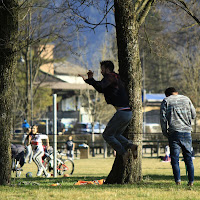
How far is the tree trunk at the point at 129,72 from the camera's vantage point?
10789mm

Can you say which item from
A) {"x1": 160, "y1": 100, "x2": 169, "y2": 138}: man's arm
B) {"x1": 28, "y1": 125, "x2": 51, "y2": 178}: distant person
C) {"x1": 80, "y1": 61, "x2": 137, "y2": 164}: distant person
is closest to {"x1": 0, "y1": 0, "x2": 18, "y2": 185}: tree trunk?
{"x1": 80, "y1": 61, "x2": 137, "y2": 164}: distant person

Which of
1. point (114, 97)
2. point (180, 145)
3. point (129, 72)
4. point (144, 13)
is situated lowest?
point (180, 145)

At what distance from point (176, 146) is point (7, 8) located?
15.4 feet

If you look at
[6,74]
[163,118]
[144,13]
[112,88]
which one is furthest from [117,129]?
[144,13]

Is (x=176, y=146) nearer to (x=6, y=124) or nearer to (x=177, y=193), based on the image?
(x=177, y=193)

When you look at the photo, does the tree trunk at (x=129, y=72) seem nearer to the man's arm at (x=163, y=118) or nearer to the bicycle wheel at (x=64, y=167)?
the man's arm at (x=163, y=118)

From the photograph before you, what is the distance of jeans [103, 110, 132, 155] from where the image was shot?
352 inches

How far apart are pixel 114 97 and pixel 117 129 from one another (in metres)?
0.63

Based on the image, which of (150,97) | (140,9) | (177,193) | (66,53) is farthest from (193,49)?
(177,193)

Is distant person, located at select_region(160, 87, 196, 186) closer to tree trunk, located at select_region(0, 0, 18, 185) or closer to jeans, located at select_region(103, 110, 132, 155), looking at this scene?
jeans, located at select_region(103, 110, 132, 155)

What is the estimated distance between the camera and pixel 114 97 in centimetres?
885

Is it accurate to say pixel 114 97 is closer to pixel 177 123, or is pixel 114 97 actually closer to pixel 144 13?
pixel 177 123

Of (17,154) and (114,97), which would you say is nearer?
(114,97)

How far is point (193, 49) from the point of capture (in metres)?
45.5
